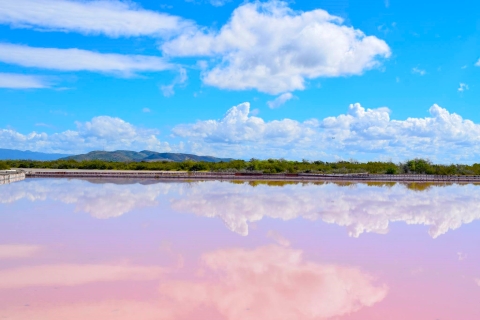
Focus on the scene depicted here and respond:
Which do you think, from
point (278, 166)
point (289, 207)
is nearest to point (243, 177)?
point (278, 166)

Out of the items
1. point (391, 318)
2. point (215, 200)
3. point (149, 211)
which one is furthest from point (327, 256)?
point (215, 200)

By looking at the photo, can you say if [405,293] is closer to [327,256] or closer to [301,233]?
[327,256]

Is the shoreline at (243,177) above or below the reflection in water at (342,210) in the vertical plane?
above

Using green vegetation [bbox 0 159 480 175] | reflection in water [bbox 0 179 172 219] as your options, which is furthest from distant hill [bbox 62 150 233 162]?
reflection in water [bbox 0 179 172 219]

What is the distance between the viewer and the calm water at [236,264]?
575cm

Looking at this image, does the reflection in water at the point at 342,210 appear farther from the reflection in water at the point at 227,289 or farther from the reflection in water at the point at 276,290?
the reflection in water at the point at 227,289

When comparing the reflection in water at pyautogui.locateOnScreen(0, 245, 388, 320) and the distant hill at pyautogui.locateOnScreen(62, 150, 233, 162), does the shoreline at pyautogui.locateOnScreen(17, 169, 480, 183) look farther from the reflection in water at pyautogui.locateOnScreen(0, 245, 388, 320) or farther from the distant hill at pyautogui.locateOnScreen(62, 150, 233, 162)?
the distant hill at pyautogui.locateOnScreen(62, 150, 233, 162)

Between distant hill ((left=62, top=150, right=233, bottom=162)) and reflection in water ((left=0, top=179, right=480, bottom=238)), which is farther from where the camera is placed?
distant hill ((left=62, top=150, right=233, bottom=162))

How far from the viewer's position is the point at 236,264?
773 cm

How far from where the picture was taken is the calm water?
5.75 metres

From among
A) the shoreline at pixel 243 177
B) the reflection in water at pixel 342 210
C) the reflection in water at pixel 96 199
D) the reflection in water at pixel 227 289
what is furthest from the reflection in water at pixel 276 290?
the shoreline at pixel 243 177

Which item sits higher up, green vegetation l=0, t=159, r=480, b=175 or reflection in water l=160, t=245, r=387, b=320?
green vegetation l=0, t=159, r=480, b=175

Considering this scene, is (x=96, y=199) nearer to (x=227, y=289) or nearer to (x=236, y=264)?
(x=236, y=264)

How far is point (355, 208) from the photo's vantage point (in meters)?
15.3
